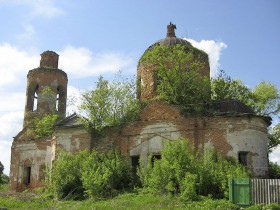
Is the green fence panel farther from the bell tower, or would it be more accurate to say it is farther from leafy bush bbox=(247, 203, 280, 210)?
the bell tower

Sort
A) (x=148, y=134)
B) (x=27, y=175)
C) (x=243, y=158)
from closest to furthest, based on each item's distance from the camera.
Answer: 1. (x=243, y=158)
2. (x=148, y=134)
3. (x=27, y=175)

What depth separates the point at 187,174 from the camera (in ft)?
45.3

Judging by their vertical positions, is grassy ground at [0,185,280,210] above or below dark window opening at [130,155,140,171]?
below

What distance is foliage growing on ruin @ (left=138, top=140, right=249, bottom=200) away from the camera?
543 inches

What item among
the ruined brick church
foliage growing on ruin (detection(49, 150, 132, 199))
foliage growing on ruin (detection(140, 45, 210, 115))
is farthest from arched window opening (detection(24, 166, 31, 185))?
foliage growing on ruin (detection(140, 45, 210, 115))

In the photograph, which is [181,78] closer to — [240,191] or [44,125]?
[240,191]

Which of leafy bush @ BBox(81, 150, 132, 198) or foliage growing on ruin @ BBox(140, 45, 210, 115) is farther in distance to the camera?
foliage growing on ruin @ BBox(140, 45, 210, 115)

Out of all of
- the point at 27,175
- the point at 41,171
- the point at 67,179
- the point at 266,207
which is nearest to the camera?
the point at 266,207

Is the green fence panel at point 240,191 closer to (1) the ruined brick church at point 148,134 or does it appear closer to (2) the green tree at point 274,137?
(1) the ruined brick church at point 148,134

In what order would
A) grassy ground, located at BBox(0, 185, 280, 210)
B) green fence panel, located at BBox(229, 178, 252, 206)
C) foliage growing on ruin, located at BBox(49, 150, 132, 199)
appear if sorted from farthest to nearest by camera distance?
1. foliage growing on ruin, located at BBox(49, 150, 132, 199)
2. green fence panel, located at BBox(229, 178, 252, 206)
3. grassy ground, located at BBox(0, 185, 280, 210)

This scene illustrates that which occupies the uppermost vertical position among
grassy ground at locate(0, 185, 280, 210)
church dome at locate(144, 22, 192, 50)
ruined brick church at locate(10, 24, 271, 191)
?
church dome at locate(144, 22, 192, 50)

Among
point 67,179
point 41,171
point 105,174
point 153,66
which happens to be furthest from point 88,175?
point 153,66

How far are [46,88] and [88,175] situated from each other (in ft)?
33.8

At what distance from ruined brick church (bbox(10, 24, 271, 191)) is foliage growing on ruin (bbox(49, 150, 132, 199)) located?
1238 mm
